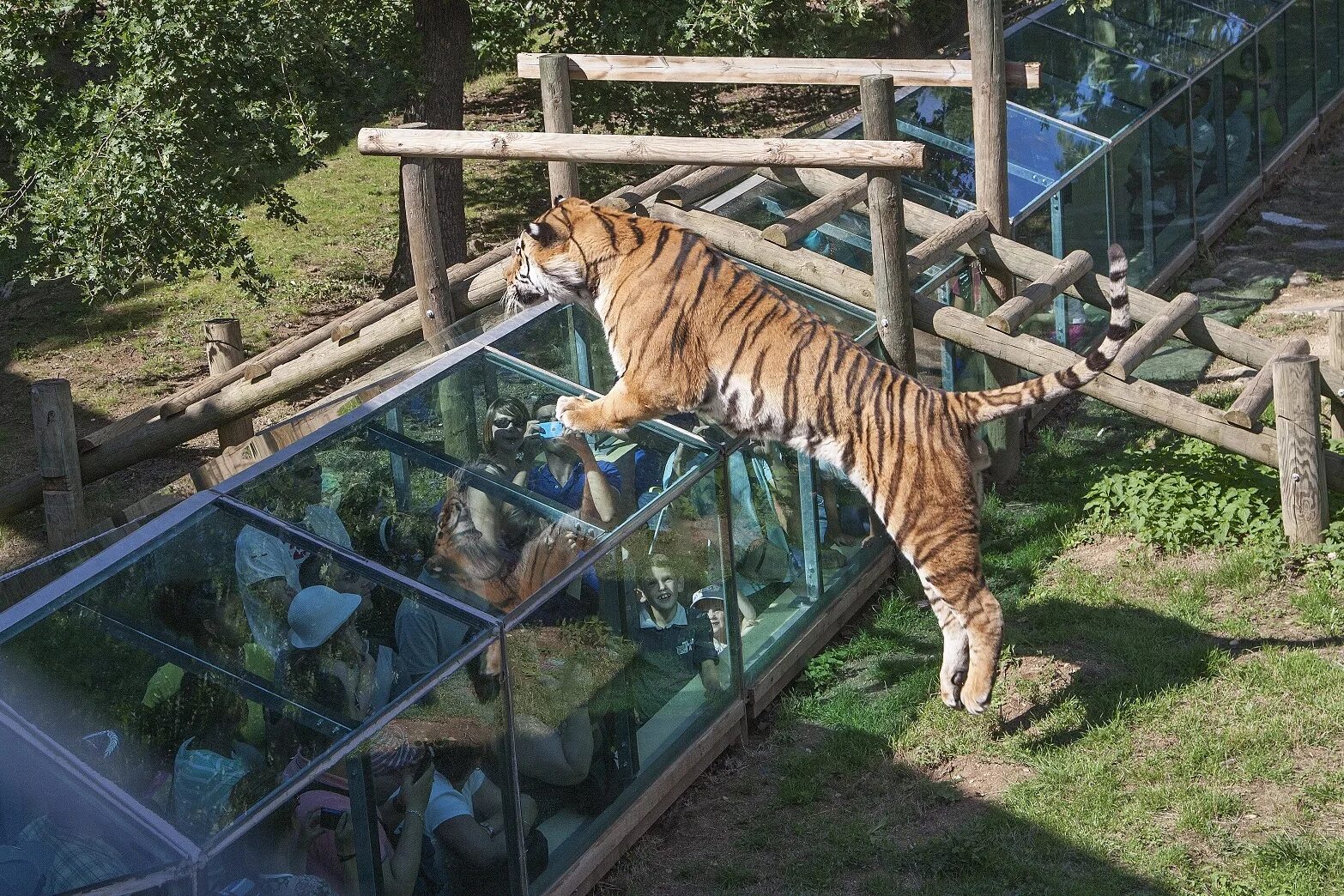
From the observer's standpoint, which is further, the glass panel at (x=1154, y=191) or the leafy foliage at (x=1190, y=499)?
the glass panel at (x=1154, y=191)

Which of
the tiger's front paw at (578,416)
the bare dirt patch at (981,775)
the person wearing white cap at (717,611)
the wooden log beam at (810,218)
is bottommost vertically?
the bare dirt patch at (981,775)

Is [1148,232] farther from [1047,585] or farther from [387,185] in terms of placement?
[387,185]

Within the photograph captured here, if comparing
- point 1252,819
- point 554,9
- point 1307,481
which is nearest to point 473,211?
point 554,9

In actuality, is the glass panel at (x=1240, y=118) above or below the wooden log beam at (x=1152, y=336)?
above

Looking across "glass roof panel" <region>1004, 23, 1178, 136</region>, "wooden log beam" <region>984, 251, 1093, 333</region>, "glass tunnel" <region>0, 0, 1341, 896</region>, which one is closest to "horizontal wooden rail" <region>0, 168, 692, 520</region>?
"glass tunnel" <region>0, 0, 1341, 896</region>

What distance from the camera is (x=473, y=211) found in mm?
13203

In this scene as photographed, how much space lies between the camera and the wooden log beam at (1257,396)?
19.5 feet

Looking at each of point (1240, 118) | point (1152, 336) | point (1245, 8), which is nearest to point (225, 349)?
point (1152, 336)

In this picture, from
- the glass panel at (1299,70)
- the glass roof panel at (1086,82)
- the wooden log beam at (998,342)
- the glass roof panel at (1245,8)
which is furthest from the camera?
the glass panel at (1299,70)

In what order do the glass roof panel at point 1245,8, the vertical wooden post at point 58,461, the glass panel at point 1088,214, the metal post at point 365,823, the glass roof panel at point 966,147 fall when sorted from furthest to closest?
the glass roof panel at point 1245,8 → the glass panel at point 1088,214 → the glass roof panel at point 966,147 → the vertical wooden post at point 58,461 → the metal post at point 365,823

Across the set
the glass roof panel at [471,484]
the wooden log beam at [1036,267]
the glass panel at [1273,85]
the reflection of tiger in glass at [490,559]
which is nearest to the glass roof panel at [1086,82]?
the wooden log beam at [1036,267]

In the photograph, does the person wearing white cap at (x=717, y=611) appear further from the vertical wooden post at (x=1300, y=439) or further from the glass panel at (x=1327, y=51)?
the glass panel at (x=1327, y=51)

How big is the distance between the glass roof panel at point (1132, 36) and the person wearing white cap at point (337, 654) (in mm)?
7949

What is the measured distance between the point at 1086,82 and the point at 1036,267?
3144 mm
